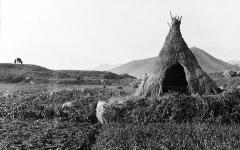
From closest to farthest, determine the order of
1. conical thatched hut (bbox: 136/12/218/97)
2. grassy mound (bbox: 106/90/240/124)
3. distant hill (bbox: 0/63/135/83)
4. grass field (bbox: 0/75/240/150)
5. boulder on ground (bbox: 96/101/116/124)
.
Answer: grass field (bbox: 0/75/240/150), grassy mound (bbox: 106/90/240/124), boulder on ground (bbox: 96/101/116/124), conical thatched hut (bbox: 136/12/218/97), distant hill (bbox: 0/63/135/83)

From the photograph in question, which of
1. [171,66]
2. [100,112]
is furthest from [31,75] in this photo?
[100,112]

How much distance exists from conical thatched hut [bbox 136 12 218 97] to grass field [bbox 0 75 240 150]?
165 cm

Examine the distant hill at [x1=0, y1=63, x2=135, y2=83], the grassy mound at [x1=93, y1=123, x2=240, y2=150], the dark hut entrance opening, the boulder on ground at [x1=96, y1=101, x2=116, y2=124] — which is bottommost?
the grassy mound at [x1=93, y1=123, x2=240, y2=150]

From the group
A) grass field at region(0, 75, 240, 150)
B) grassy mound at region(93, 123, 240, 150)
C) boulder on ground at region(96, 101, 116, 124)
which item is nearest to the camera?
grassy mound at region(93, 123, 240, 150)

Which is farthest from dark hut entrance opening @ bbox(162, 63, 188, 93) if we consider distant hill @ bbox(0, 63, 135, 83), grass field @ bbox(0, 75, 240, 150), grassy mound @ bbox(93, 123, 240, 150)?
distant hill @ bbox(0, 63, 135, 83)

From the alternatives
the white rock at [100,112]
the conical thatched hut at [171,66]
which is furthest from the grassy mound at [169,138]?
the conical thatched hut at [171,66]

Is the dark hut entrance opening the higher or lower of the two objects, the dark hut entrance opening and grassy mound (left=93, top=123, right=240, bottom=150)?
the higher

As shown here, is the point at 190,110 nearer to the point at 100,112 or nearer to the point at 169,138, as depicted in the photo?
the point at 100,112

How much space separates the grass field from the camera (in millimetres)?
10203

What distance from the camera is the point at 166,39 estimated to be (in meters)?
18.7

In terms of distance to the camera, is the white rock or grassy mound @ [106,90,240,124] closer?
grassy mound @ [106,90,240,124]

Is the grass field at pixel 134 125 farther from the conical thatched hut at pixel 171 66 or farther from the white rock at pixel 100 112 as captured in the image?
the conical thatched hut at pixel 171 66

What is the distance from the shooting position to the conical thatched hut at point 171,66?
1644cm

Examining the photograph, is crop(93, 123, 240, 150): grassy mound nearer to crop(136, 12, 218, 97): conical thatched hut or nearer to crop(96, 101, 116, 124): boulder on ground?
crop(96, 101, 116, 124): boulder on ground
